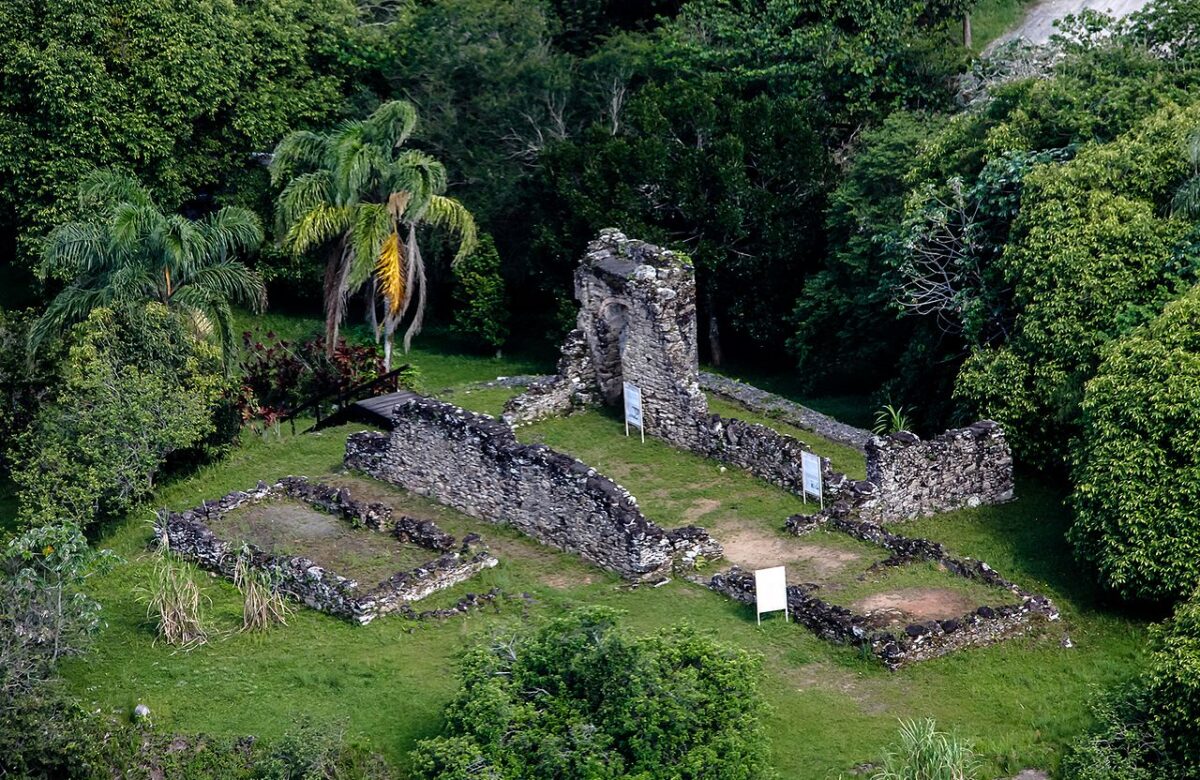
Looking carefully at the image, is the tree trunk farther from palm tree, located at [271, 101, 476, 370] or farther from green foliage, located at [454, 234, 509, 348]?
palm tree, located at [271, 101, 476, 370]

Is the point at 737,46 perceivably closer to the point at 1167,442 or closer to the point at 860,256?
the point at 860,256

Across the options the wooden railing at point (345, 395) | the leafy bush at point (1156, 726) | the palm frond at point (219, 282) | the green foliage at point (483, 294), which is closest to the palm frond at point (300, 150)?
the palm frond at point (219, 282)

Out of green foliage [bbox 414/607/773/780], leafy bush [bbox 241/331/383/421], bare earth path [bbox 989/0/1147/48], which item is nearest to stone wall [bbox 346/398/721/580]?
green foliage [bbox 414/607/773/780]

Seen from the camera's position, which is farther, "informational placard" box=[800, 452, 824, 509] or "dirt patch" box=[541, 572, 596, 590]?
"informational placard" box=[800, 452, 824, 509]

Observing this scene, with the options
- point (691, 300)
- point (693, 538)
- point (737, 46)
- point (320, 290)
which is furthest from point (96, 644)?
point (737, 46)

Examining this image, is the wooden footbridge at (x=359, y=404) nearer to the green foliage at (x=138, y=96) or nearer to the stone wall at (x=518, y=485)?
the stone wall at (x=518, y=485)

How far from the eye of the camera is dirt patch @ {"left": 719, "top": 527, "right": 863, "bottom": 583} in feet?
90.6

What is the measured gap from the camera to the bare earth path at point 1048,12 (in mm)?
46094

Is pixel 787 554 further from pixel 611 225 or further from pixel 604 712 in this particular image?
pixel 611 225

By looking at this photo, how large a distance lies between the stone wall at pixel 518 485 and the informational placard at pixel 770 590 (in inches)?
73.8

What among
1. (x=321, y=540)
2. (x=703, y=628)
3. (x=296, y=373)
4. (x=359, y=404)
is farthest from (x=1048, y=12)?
(x=703, y=628)

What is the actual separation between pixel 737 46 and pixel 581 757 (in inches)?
884

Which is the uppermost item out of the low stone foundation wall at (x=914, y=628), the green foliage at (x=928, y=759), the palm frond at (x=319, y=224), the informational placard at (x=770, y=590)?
the palm frond at (x=319, y=224)

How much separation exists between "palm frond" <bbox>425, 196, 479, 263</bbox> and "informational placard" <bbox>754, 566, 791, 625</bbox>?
13.1m
